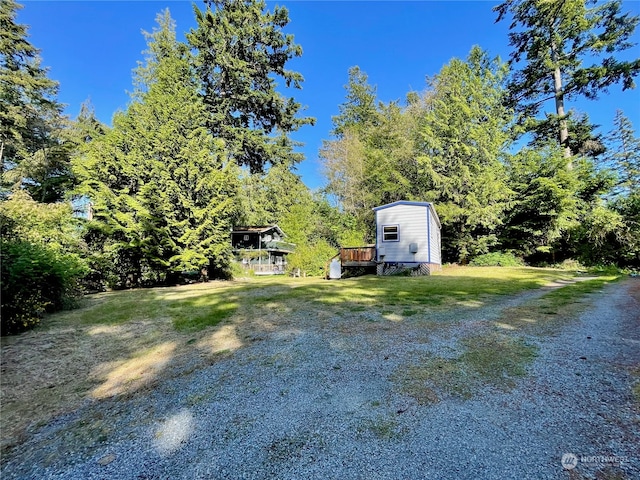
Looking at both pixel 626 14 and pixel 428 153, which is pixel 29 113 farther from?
pixel 626 14

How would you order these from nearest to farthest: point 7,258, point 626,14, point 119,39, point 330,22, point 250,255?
point 7,258, point 119,39, point 330,22, point 626,14, point 250,255

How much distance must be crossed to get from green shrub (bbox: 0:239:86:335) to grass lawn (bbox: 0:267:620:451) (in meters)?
0.42

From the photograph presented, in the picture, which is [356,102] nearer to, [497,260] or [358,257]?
[497,260]

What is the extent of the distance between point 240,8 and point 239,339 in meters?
20.1

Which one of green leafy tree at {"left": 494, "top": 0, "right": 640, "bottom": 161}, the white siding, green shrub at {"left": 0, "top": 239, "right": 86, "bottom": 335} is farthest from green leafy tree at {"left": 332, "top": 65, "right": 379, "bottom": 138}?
green shrub at {"left": 0, "top": 239, "right": 86, "bottom": 335}

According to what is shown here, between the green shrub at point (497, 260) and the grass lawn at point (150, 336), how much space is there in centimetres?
1104

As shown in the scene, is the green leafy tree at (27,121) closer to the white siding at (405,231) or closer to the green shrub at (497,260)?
the white siding at (405,231)

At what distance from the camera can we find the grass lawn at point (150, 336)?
3.35 meters

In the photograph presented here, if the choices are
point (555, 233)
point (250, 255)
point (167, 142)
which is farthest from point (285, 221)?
point (555, 233)

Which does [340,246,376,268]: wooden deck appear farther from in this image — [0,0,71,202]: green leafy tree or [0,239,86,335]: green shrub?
[0,0,71,202]: green leafy tree

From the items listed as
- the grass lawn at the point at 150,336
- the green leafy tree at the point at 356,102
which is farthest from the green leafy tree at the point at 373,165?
the grass lawn at the point at 150,336

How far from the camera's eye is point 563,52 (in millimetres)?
19125

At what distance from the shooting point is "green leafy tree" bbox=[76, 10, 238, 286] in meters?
13.3

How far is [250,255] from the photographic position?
2280 cm
